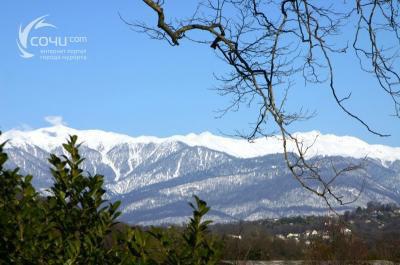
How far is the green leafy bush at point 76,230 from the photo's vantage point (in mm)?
2811

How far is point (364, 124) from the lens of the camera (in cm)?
447

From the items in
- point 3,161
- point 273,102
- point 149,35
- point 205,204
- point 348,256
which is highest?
point 149,35

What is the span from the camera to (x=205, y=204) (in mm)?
2852

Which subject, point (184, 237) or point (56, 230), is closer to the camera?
point (184, 237)

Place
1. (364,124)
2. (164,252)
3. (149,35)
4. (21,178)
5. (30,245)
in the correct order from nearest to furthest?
(164,252) < (30,245) < (21,178) < (364,124) < (149,35)

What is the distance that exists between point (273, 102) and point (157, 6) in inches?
40.9

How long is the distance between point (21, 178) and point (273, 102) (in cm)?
178

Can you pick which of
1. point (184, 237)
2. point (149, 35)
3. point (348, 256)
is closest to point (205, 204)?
point (184, 237)

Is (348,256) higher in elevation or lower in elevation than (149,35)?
lower

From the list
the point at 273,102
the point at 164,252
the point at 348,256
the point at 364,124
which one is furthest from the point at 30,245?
the point at 348,256

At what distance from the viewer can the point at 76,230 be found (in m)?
3.21

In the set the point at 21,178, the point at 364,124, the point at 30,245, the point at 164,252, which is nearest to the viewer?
the point at 164,252

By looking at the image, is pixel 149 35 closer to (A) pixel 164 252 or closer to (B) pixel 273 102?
(B) pixel 273 102

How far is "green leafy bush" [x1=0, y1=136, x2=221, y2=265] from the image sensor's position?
111 inches
